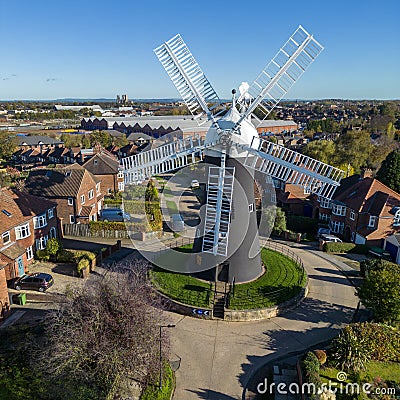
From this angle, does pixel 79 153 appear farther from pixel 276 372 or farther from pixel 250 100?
pixel 276 372

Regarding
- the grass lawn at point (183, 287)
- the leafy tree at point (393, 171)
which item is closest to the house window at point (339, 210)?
the leafy tree at point (393, 171)

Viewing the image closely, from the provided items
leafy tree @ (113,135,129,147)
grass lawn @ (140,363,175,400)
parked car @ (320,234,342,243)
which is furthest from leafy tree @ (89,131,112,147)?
grass lawn @ (140,363,175,400)

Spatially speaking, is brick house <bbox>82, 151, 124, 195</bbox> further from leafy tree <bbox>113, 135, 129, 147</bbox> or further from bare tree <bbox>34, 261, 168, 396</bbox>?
leafy tree <bbox>113, 135, 129, 147</bbox>

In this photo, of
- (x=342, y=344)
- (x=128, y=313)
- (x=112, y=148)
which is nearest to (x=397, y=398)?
(x=342, y=344)

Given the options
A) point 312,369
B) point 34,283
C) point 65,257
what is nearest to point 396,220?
point 312,369

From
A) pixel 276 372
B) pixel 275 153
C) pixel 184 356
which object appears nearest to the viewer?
pixel 276 372

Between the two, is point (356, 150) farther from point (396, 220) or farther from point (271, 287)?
point (271, 287)
